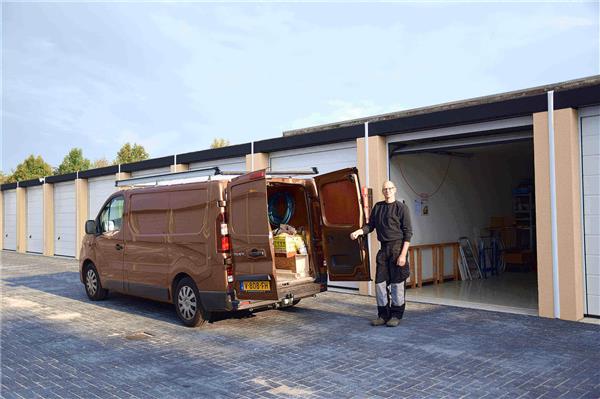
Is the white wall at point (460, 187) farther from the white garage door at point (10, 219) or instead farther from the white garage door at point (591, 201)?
the white garage door at point (10, 219)

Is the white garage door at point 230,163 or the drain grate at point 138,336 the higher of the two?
the white garage door at point 230,163

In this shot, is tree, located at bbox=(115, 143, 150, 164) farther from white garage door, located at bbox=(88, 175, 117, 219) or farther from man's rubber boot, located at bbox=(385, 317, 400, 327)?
man's rubber boot, located at bbox=(385, 317, 400, 327)

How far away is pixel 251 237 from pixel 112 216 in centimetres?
369

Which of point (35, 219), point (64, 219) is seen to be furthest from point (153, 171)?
point (35, 219)

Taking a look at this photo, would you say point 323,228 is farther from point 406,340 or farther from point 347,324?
point 406,340

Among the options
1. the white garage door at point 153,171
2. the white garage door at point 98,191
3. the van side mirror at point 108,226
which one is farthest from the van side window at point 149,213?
the white garage door at point 98,191

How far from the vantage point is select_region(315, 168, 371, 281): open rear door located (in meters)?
7.33

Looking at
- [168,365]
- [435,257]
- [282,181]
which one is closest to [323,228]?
[282,181]

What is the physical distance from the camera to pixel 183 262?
7.23 m

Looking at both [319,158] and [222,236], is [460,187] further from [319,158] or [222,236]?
[222,236]

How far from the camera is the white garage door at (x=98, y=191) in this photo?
56.6 ft

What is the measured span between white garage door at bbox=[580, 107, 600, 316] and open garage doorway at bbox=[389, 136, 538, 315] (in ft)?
2.98

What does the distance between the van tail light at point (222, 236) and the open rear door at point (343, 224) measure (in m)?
1.57

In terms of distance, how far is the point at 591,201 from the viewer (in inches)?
284
